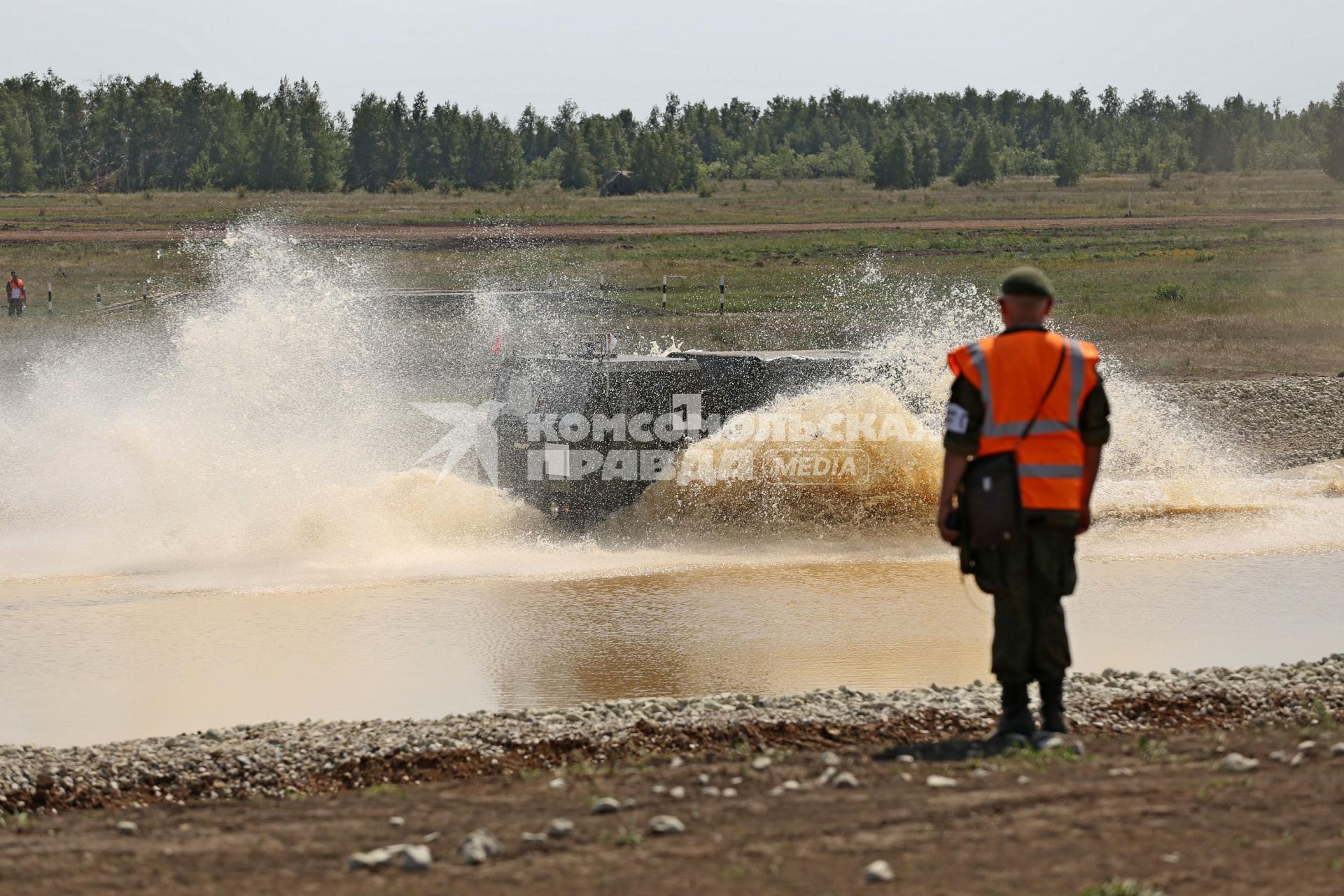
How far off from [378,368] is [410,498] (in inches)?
502

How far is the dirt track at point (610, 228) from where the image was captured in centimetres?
5934

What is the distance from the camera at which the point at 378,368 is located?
27609 millimetres

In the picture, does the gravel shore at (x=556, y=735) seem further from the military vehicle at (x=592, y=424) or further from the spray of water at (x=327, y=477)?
the military vehicle at (x=592, y=424)

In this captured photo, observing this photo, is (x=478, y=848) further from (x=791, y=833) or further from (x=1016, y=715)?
(x=1016, y=715)

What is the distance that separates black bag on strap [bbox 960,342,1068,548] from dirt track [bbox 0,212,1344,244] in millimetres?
51150

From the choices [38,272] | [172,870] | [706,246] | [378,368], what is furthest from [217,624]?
[706,246]

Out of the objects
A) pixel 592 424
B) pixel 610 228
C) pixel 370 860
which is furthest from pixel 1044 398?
pixel 610 228

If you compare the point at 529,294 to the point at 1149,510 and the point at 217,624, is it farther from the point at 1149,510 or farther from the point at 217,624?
the point at 217,624

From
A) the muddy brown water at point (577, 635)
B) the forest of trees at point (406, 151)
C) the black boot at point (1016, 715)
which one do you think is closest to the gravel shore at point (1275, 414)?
the muddy brown water at point (577, 635)

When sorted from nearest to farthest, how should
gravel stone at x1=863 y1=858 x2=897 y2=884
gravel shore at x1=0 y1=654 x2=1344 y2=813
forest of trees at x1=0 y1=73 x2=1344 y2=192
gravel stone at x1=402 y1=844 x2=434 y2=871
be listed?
gravel stone at x1=863 y1=858 x2=897 y2=884 < gravel stone at x1=402 y1=844 x2=434 y2=871 < gravel shore at x1=0 y1=654 x2=1344 y2=813 < forest of trees at x1=0 y1=73 x2=1344 y2=192

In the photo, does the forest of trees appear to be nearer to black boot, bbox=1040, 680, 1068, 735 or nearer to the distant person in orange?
the distant person in orange

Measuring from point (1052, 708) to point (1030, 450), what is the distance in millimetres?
1205

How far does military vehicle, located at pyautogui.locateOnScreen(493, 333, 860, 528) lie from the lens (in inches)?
562

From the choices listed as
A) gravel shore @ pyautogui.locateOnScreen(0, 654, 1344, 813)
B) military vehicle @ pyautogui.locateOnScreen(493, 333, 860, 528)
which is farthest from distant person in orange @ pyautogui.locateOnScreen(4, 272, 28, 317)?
gravel shore @ pyautogui.locateOnScreen(0, 654, 1344, 813)
